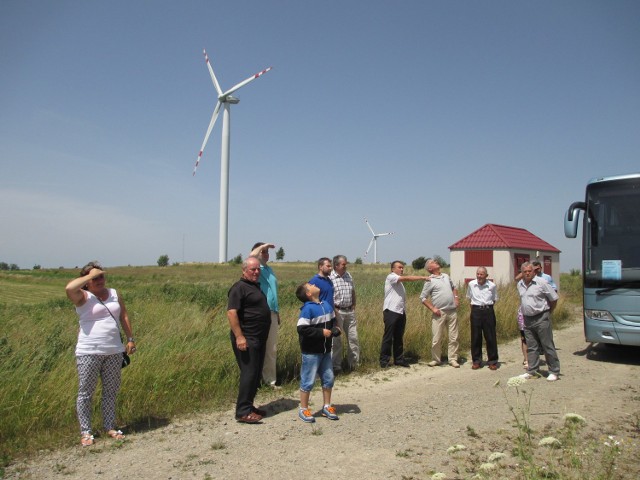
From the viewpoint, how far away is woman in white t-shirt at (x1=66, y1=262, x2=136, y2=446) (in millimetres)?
4660

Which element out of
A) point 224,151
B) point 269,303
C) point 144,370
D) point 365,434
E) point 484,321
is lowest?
point 365,434

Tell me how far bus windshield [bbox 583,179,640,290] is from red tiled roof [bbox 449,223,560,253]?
9.60 m

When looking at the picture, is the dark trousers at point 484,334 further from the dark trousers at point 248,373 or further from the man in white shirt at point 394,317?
the dark trousers at point 248,373

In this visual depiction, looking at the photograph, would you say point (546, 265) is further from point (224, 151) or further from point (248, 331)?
point (224, 151)

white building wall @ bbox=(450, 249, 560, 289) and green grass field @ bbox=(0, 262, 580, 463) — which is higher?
white building wall @ bbox=(450, 249, 560, 289)

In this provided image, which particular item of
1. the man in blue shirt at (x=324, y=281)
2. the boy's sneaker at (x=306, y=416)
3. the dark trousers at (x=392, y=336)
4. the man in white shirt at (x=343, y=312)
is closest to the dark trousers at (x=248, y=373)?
the boy's sneaker at (x=306, y=416)

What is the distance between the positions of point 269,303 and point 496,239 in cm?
1410

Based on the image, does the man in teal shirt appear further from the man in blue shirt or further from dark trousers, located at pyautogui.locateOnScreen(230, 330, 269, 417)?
dark trousers, located at pyautogui.locateOnScreen(230, 330, 269, 417)

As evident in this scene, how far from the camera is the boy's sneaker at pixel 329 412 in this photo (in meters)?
5.47

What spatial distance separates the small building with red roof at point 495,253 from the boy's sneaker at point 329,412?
13240mm

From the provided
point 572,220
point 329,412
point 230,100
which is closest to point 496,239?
point 572,220

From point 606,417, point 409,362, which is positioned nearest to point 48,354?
point 409,362

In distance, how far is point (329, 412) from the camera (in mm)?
5512

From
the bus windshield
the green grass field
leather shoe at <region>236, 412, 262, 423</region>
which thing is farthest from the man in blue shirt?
the bus windshield
